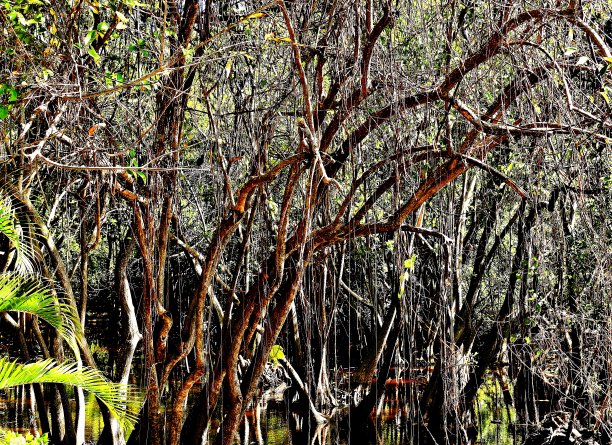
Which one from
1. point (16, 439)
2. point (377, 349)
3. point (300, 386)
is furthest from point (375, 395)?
point (16, 439)

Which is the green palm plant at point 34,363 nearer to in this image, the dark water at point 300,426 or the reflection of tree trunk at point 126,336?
the reflection of tree trunk at point 126,336

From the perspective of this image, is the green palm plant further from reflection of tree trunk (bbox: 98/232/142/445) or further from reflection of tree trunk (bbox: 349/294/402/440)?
reflection of tree trunk (bbox: 349/294/402/440)

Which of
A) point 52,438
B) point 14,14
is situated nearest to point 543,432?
point 52,438

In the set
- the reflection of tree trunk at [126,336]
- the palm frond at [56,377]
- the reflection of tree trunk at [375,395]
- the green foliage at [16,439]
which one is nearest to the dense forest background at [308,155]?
the reflection of tree trunk at [126,336]

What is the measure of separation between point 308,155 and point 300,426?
6.08 meters

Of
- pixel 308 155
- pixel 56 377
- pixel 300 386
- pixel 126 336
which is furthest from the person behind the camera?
pixel 300 386

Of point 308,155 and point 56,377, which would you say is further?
point 56,377

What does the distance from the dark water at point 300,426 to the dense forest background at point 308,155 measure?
40.2 inches

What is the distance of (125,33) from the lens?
5.54 meters

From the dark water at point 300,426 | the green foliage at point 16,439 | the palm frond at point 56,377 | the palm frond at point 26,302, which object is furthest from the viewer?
the dark water at point 300,426

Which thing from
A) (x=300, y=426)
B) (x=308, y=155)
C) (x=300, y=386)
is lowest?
(x=300, y=426)

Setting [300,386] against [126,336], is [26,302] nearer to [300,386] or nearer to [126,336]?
[126,336]

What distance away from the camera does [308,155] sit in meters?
4.27

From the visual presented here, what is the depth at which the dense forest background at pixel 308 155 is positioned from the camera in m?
3.95
